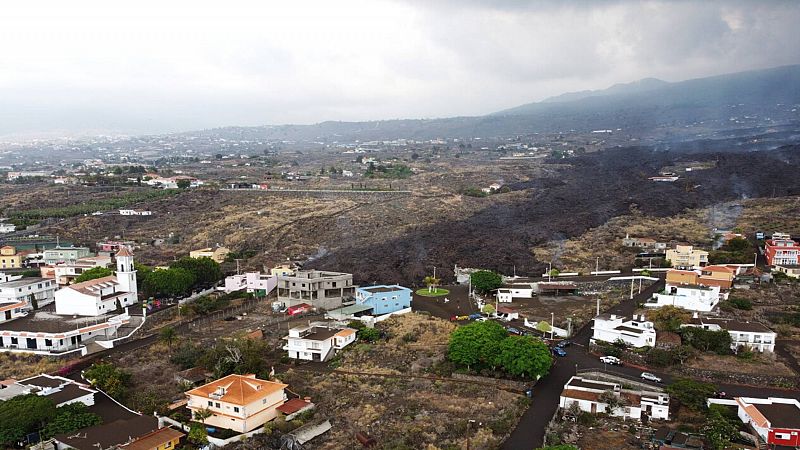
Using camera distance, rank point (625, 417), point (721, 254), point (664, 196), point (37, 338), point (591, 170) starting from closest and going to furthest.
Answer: point (625, 417) < point (37, 338) < point (721, 254) < point (664, 196) < point (591, 170)

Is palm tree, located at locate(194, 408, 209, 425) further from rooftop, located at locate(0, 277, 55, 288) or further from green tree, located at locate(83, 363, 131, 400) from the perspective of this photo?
rooftop, located at locate(0, 277, 55, 288)

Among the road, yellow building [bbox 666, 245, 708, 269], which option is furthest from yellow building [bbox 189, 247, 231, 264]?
yellow building [bbox 666, 245, 708, 269]

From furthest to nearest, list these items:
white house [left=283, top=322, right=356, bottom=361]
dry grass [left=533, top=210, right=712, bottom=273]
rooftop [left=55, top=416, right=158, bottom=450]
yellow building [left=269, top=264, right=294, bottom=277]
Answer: dry grass [left=533, top=210, right=712, bottom=273] < yellow building [left=269, top=264, right=294, bottom=277] < white house [left=283, top=322, right=356, bottom=361] < rooftop [left=55, top=416, right=158, bottom=450]

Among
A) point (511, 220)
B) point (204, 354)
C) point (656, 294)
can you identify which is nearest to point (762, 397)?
point (656, 294)

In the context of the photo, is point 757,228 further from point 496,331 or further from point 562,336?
point 496,331

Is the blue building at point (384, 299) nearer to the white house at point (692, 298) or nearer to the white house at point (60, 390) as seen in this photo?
the white house at point (692, 298)

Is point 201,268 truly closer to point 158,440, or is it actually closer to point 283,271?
point 283,271

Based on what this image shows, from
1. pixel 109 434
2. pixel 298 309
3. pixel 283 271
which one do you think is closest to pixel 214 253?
pixel 283 271
